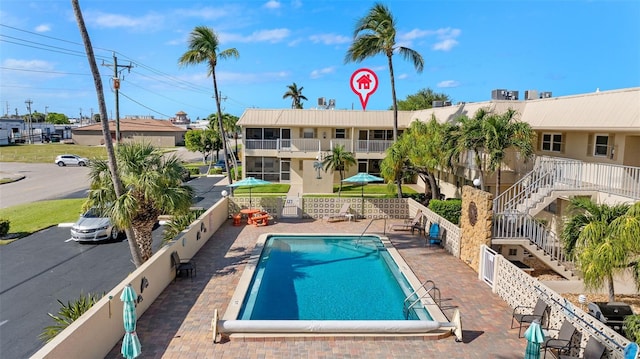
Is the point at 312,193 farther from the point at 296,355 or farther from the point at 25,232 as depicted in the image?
the point at 296,355

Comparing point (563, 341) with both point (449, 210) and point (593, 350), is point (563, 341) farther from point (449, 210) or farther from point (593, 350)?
point (449, 210)

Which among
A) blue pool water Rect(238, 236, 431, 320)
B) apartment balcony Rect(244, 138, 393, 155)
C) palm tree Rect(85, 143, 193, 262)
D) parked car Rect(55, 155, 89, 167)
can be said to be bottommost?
blue pool water Rect(238, 236, 431, 320)

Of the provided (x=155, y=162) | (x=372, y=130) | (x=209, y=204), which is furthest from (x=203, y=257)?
(x=372, y=130)

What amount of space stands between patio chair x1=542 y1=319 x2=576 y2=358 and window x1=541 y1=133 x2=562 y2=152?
513 inches

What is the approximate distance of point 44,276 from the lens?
13805mm

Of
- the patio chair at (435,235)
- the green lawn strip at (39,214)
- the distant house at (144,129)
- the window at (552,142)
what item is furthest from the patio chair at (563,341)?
the distant house at (144,129)

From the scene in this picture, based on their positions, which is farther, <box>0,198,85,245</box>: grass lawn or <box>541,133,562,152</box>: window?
<box>0,198,85,245</box>: grass lawn

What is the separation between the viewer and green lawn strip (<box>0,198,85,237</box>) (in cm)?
2042

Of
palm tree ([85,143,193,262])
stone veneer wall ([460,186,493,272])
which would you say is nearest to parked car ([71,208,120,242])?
palm tree ([85,143,193,262])

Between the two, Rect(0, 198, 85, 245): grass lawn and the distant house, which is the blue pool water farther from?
the distant house

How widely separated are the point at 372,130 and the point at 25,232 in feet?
81.6

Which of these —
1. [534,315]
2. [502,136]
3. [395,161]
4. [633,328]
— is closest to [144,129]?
[395,161]

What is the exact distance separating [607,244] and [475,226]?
5.70m

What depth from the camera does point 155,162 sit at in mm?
13711
